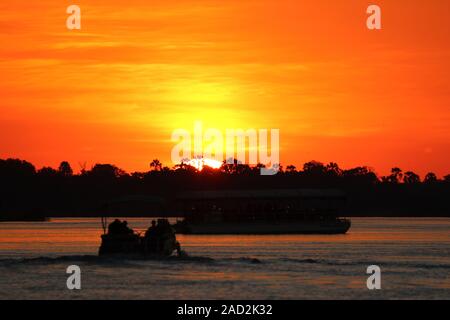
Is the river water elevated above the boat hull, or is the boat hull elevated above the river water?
the boat hull

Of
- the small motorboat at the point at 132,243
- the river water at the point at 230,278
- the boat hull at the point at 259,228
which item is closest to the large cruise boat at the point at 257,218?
the boat hull at the point at 259,228

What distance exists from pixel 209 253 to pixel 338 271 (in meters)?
25.3

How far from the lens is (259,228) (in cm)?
14525

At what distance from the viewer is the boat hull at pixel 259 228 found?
470 feet

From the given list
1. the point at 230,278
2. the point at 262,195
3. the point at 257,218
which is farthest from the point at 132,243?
the point at 257,218

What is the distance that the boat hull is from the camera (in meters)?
143

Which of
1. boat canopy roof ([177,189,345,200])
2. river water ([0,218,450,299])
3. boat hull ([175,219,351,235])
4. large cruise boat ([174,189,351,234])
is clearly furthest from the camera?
boat hull ([175,219,351,235])

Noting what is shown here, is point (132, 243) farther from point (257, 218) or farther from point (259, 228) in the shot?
point (257, 218)

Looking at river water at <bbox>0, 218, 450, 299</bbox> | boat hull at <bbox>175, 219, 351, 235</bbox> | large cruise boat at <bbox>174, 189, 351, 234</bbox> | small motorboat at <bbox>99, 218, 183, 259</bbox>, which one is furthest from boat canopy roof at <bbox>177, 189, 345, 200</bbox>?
small motorboat at <bbox>99, 218, 183, 259</bbox>

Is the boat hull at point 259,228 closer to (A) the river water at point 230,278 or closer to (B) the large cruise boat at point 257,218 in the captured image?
(B) the large cruise boat at point 257,218

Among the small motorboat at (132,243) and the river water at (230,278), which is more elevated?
the small motorboat at (132,243)

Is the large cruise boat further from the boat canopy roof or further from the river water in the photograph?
the river water

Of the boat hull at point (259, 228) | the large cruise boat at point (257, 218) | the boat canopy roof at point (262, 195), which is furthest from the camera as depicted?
the boat hull at point (259, 228)
